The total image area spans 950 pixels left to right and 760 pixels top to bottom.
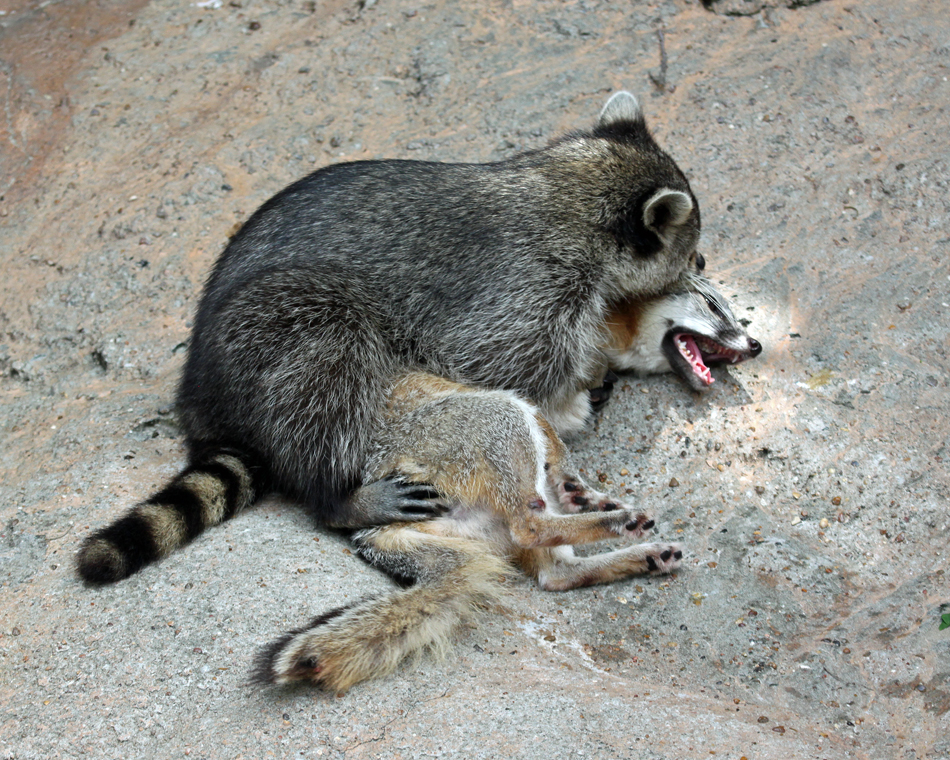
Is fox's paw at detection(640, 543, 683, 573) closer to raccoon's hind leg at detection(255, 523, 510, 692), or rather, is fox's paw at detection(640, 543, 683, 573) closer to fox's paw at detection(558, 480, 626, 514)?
fox's paw at detection(558, 480, 626, 514)

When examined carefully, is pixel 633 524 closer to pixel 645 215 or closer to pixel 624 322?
pixel 624 322

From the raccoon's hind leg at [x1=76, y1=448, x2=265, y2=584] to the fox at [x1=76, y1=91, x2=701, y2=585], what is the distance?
0.01 meters

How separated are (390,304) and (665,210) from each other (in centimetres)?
182

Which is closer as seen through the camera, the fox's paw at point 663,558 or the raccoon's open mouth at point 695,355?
the fox's paw at point 663,558

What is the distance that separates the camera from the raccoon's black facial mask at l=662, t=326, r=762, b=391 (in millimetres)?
5793

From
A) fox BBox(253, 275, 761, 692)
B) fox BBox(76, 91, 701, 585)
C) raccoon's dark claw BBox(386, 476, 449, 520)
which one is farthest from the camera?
fox BBox(76, 91, 701, 585)

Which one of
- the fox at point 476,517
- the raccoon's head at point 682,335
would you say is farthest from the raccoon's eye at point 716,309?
the fox at point 476,517

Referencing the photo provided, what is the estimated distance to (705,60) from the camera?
8.16m

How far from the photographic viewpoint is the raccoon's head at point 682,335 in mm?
5805

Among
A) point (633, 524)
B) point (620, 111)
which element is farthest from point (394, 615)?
point (620, 111)

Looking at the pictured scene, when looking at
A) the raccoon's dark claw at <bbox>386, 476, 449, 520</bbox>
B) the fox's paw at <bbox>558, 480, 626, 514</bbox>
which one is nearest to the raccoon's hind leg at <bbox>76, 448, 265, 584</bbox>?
the raccoon's dark claw at <bbox>386, 476, 449, 520</bbox>

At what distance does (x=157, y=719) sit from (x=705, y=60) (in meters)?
7.05

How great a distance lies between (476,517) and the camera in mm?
4957

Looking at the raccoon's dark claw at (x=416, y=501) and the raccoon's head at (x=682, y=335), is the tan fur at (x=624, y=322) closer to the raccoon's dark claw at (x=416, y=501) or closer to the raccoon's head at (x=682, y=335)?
the raccoon's head at (x=682, y=335)
